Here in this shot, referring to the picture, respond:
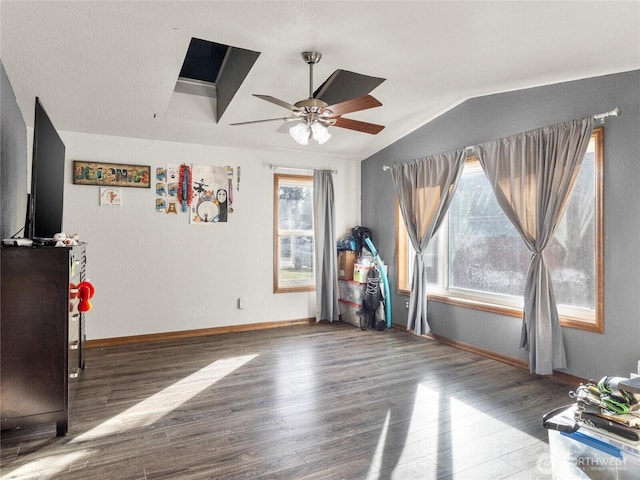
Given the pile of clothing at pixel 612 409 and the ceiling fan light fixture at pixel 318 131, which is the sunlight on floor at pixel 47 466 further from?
the pile of clothing at pixel 612 409

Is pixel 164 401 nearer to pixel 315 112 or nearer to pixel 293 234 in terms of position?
pixel 315 112

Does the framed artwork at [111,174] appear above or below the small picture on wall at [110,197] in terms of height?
above

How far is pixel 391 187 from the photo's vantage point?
209 inches

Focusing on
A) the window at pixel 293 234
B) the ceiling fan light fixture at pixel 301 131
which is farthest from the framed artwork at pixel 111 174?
the ceiling fan light fixture at pixel 301 131

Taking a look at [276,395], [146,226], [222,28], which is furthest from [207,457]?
[146,226]

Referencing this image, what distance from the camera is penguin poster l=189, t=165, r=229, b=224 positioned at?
15.7 feet

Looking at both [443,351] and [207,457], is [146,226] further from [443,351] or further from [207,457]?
[443,351]

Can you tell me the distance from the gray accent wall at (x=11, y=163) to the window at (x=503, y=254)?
408cm

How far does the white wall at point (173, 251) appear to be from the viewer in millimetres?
4320

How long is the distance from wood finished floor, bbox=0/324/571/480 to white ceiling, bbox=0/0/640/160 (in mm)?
2502

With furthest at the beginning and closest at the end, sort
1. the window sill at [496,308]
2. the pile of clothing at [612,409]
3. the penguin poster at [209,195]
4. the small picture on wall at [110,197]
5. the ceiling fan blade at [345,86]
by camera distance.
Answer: the penguin poster at [209,195]
the small picture on wall at [110,197]
the ceiling fan blade at [345,86]
the window sill at [496,308]
the pile of clothing at [612,409]

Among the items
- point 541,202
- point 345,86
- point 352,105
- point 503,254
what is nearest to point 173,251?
point 345,86

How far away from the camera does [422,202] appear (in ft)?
15.2

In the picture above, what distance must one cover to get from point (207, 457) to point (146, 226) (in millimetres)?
3116
